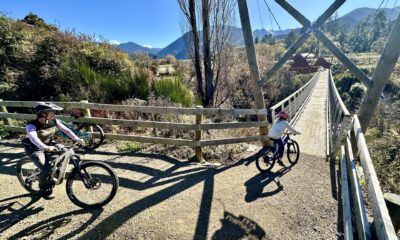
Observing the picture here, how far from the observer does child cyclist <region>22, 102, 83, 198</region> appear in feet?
11.3

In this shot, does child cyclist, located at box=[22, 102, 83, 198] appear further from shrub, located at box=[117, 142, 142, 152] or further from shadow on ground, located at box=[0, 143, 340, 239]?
shrub, located at box=[117, 142, 142, 152]

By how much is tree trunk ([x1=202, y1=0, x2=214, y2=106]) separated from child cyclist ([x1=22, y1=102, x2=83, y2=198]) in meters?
7.19

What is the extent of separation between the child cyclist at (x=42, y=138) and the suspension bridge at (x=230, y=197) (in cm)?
54

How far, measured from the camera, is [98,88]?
939cm

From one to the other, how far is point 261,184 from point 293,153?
173 centimetres

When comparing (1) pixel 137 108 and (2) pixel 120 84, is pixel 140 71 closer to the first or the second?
(2) pixel 120 84

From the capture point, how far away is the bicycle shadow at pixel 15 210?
3.57 m

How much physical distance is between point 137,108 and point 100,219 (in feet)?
9.38

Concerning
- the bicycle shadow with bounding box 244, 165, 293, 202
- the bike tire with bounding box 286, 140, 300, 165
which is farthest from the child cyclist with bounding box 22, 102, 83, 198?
the bike tire with bounding box 286, 140, 300, 165

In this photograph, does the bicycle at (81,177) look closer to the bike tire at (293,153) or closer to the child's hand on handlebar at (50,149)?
the child's hand on handlebar at (50,149)

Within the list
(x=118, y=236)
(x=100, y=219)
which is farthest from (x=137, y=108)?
(x=118, y=236)

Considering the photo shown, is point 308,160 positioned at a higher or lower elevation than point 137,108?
lower

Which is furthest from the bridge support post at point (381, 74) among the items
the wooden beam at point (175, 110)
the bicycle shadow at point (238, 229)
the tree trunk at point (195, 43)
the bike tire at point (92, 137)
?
the tree trunk at point (195, 43)

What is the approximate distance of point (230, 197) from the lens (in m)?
4.20
